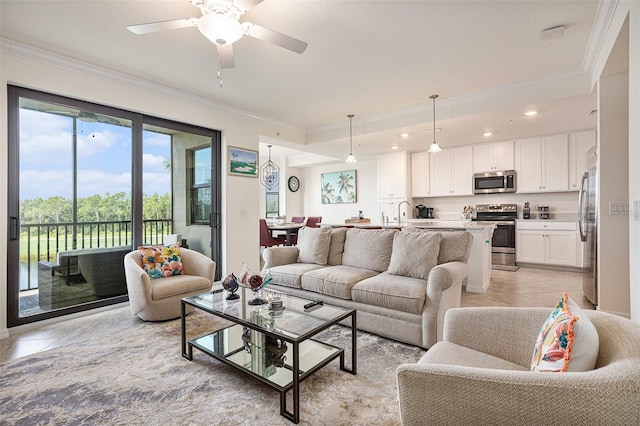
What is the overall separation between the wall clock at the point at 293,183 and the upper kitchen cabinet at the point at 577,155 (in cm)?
640

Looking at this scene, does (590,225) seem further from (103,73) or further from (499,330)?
(103,73)

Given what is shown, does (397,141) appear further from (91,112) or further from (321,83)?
(91,112)

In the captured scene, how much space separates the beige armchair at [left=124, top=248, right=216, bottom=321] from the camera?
2.89 meters

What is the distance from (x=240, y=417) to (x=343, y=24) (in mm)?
2841

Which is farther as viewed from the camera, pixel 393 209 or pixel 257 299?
pixel 393 209

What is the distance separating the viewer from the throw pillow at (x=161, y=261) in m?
3.22

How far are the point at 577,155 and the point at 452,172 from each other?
79.6 inches

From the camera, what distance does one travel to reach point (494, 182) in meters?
6.02

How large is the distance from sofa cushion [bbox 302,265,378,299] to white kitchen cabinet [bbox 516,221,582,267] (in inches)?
158

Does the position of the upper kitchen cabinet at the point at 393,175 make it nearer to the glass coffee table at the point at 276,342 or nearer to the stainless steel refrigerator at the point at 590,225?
the stainless steel refrigerator at the point at 590,225

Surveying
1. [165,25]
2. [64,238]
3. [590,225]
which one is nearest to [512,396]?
[165,25]

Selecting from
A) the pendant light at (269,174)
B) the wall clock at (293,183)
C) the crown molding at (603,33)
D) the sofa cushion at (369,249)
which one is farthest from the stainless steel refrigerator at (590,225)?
the wall clock at (293,183)

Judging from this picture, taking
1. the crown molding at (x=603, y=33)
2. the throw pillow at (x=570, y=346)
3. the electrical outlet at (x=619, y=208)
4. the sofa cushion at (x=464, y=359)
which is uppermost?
the crown molding at (x=603, y=33)

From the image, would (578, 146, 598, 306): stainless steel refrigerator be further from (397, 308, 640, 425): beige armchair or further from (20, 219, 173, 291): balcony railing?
(20, 219, 173, 291): balcony railing
